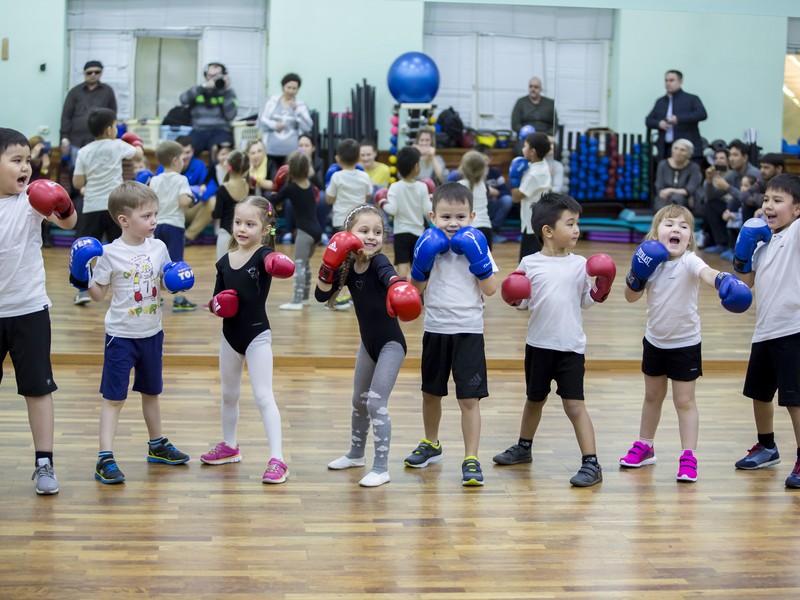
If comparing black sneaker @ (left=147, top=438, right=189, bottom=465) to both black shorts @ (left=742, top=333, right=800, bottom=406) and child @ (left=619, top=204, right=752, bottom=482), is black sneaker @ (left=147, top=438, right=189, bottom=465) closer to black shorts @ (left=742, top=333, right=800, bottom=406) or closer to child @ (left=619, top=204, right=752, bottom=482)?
child @ (left=619, top=204, right=752, bottom=482)

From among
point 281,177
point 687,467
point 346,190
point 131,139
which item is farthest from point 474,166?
point 687,467

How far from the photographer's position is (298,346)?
6391 millimetres

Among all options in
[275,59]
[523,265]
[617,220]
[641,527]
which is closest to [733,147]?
[617,220]

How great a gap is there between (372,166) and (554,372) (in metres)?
4.58

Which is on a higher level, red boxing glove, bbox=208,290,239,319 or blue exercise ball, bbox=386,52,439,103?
blue exercise ball, bbox=386,52,439,103

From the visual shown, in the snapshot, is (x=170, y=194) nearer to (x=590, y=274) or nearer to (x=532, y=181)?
(x=532, y=181)

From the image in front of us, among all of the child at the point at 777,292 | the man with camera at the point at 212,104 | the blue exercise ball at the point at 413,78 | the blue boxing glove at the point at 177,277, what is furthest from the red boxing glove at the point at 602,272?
the man with camera at the point at 212,104

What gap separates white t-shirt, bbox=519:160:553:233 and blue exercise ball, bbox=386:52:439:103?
13.2 feet

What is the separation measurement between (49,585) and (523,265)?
2072 millimetres

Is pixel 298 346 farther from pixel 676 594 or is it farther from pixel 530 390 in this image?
pixel 676 594

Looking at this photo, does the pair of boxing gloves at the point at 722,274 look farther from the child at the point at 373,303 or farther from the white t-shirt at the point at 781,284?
the child at the point at 373,303

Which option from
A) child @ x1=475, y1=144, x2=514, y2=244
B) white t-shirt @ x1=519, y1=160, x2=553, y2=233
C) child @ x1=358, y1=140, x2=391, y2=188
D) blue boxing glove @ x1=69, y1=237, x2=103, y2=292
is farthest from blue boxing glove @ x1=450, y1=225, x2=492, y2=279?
child @ x1=475, y1=144, x2=514, y2=244

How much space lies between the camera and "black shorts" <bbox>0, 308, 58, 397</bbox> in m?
3.81

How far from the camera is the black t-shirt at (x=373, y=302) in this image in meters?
4.05
